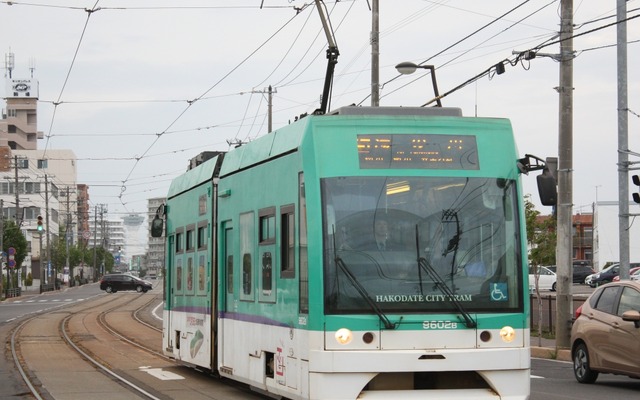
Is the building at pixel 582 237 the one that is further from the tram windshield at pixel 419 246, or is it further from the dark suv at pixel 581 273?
the tram windshield at pixel 419 246

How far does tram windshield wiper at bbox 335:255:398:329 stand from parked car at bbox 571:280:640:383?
6032 mm

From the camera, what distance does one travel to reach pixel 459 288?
1034 cm

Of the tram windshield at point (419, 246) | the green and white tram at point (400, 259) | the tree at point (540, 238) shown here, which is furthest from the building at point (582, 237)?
the tram windshield at point (419, 246)

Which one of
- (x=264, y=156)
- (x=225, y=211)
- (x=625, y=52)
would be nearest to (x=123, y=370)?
(x=225, y=211)

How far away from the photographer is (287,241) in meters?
11.3

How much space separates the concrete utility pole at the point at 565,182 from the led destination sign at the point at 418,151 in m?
12.5

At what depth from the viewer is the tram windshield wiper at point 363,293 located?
33.1ft

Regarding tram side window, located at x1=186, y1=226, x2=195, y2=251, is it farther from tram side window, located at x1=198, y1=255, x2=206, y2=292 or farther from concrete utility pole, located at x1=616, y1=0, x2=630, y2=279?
concrete utility pole, located at x1=616, y1=0, x2=630, y2=279

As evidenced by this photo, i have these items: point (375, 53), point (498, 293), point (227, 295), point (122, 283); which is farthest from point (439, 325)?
point (122, 283)

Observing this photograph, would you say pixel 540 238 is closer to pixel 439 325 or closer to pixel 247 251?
pixel 247 251

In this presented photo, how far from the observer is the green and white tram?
397 inches

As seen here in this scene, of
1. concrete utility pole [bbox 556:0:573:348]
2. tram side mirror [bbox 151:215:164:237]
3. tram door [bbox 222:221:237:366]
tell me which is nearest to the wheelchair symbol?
tram door [bbox 222:221:237:366]

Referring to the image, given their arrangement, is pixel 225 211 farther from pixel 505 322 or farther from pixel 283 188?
pixel 505 322

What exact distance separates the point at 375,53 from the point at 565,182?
7935mm
